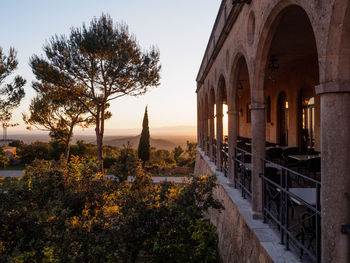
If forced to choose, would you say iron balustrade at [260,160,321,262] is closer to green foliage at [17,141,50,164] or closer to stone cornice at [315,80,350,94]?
stone cornice at [315,80,350,94]

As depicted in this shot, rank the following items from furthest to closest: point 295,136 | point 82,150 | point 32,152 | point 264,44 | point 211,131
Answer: point 82,150, point 32,152, point 211,131, point 295,136, point 264,44

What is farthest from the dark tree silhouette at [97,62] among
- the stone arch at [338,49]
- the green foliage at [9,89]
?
the stone arch at [338,49]

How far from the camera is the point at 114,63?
60.4ft

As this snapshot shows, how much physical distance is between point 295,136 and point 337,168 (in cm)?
969

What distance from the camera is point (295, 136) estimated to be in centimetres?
1138

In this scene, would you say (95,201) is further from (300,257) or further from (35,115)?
(35,115)

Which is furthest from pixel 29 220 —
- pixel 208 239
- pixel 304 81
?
pixel 304 81

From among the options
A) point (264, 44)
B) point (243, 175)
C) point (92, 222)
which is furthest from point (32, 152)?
point (264, 44)

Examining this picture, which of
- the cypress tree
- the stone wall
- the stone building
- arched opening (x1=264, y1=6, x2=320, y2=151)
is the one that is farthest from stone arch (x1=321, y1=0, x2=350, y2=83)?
the cypress tree

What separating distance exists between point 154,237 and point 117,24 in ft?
56.8

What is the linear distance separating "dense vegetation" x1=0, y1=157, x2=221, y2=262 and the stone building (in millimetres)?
949

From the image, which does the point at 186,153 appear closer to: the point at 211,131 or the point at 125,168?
the point at 211,131

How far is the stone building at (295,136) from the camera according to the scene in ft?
7.88

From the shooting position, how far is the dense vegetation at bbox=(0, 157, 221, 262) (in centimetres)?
356
